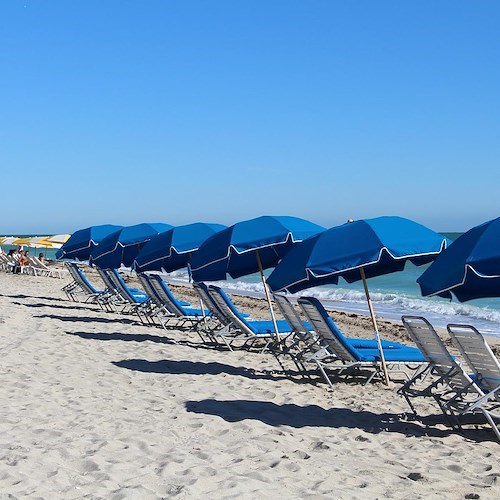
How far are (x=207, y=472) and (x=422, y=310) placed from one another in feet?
59.0

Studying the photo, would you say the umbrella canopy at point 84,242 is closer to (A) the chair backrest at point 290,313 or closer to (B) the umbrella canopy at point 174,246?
(B) the umbrella canopy at point 174,246

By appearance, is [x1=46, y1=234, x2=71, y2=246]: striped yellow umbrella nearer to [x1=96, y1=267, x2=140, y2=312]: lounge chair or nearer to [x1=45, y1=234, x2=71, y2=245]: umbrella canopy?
[x1=45, y1=234, x2=71, y2=245]: umbrella canopy

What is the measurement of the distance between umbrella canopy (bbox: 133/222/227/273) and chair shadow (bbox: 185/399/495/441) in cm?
481

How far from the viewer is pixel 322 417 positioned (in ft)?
19.7

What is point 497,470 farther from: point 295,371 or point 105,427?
point 295,371

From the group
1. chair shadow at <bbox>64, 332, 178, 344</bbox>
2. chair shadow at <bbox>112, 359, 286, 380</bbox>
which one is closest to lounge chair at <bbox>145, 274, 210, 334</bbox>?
chair shadow at <bbox>64, 332, 178, 344</bbox>

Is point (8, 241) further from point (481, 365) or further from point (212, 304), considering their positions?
point (481, 365)

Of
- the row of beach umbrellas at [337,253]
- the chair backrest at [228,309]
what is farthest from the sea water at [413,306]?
the chair backrest at [228,309]

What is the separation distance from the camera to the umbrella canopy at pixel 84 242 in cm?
1647

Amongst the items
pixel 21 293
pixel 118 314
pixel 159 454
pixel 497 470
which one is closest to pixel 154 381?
pixel 159 454

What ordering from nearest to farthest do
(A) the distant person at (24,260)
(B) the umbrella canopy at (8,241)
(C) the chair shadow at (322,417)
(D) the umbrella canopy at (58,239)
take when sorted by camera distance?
(C) the chair shadow at (322,417)
(A) the distant person at (24,260)
(D) the umbrella canopy at (58,239)
(B) the umbrella canopy at (8,241)

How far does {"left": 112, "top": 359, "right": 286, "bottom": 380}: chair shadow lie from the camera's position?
790cm

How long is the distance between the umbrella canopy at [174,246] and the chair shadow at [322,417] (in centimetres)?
481

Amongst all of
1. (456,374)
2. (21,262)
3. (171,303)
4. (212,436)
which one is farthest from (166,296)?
(21,262)
